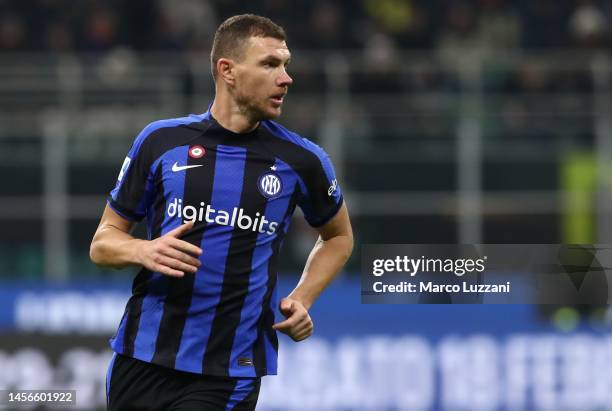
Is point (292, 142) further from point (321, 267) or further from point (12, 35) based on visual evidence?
point (12, 35)

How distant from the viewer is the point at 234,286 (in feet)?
14.3

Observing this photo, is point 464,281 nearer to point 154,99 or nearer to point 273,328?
point 273,328

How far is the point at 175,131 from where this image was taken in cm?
446

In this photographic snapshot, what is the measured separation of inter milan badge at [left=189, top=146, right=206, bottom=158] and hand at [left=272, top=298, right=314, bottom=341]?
0.57m

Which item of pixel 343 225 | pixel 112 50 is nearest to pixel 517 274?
pixel 343 225

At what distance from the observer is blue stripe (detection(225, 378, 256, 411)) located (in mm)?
4375

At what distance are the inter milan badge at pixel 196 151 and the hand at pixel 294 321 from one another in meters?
0.57

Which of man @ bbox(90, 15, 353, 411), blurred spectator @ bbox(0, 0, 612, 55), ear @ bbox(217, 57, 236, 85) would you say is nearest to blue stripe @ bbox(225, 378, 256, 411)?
man @ bbox(90, 15, 353, 411)

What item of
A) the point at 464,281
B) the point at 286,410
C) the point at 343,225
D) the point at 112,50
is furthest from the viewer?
the point at 112,50

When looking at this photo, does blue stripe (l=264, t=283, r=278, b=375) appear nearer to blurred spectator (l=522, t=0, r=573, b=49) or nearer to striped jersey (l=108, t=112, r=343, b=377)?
striped jersey (l=108, t=112, r=343, b=377)

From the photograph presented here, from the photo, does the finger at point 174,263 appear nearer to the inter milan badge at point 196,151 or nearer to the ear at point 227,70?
the inter milan badge at point 196,151

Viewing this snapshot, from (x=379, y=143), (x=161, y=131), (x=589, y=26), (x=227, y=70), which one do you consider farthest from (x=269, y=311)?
(x=589, y=26)

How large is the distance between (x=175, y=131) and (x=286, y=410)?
3.98m

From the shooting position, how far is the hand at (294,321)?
4.31 metres
